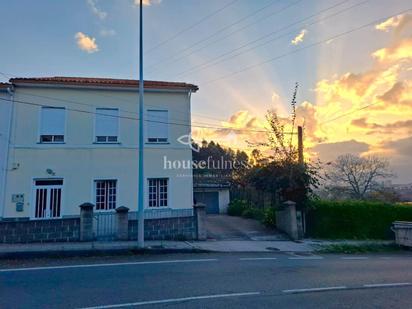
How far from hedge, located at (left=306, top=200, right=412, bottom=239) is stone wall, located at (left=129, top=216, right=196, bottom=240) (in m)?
6.66

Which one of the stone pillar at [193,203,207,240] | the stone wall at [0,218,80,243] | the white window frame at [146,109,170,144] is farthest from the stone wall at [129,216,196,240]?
the white window frame at [146,109,170,144]

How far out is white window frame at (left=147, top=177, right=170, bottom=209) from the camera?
696 inches

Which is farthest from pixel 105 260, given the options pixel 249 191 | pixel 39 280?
pixel 249 191

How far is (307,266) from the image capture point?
9.35m

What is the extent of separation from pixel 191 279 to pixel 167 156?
11.4 meters

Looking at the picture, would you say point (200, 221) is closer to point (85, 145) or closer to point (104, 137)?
point (104, 137)

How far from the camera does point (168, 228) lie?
13773 mm

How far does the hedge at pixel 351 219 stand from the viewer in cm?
1677

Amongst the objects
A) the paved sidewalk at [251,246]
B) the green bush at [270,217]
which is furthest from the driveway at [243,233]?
the paved sidewalk at [251,246]

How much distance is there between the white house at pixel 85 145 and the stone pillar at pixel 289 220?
5183 millimetres

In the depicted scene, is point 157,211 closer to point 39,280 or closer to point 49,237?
point 49,237

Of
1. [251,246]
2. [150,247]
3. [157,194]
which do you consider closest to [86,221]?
[150,247]

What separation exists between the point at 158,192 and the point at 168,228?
4392mm

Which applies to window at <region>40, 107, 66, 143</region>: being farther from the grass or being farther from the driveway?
the grass
